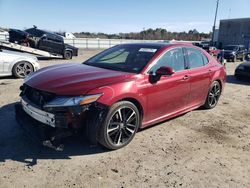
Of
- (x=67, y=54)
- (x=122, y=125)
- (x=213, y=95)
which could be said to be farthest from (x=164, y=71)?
(x=67, y=54)

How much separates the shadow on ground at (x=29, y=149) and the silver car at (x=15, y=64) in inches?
189

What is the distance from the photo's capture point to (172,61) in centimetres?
479

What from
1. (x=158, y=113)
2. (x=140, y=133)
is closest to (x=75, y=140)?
(x=140, y=133)

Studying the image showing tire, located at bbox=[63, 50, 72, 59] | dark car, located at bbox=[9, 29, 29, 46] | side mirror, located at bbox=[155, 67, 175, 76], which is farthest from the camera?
tire, located at bbox=[63, 50, 72, 59]

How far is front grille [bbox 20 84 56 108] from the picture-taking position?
3.53 metres

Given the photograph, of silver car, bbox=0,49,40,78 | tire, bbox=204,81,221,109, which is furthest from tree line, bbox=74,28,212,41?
tire, bbox=204,81,221,109

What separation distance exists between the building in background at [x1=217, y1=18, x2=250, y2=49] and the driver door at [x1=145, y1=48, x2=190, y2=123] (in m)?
41.6

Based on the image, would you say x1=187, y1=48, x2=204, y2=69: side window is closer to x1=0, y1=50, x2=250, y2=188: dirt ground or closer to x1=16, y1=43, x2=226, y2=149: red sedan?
x1=16, y1=43, x2=226, y2=149: red sedan

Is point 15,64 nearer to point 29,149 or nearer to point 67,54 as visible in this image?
point 29,149

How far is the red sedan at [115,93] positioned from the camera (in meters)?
3.46

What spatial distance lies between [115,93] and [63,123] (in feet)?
2.75

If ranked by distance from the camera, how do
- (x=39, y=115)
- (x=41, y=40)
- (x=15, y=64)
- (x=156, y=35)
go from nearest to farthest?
(x=39, y=115), (x=15, y=64), (x=41, y=40), (x=156, y=35)

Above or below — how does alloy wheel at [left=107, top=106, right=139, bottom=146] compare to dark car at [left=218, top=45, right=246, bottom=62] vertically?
below

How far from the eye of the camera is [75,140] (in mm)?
4199
